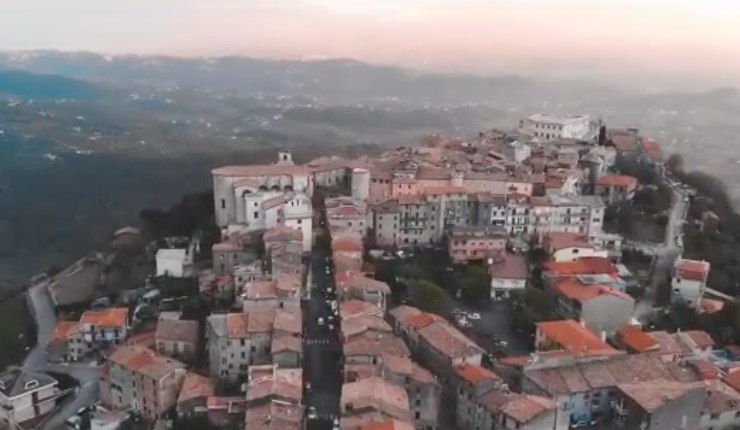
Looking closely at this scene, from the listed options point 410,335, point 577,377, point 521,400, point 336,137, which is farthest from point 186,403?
point 336,137

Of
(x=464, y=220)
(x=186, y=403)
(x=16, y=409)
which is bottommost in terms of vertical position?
(x=16, y=409)

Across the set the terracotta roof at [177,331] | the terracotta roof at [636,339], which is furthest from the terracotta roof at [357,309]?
the terracotta roof at [636,339]

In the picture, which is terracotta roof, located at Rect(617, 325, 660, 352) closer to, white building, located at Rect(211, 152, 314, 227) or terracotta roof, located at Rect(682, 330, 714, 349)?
terracotta roof, located at Rect(682, 330, 714, 349)

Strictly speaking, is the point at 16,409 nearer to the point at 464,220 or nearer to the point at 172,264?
the point at 172,264

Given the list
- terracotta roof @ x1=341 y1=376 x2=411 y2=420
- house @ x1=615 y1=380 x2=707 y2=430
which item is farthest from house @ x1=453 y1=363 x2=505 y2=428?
house @ x1=615 y1=380 x2=707 y2=430

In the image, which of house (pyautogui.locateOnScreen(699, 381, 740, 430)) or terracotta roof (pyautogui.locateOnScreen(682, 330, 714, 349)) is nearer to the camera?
house (pyautogui.locateOnScreen(699, 381, 740, 430))
